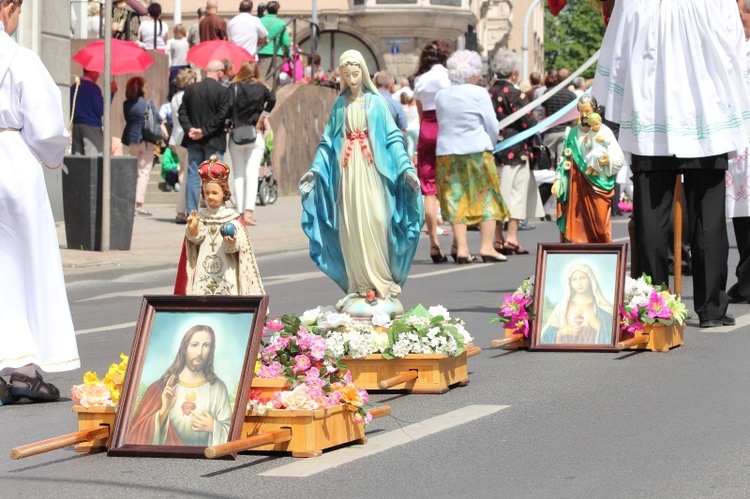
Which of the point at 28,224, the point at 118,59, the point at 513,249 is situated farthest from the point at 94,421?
the point at 118,59

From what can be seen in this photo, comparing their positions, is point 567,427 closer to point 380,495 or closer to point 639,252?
point 380,495

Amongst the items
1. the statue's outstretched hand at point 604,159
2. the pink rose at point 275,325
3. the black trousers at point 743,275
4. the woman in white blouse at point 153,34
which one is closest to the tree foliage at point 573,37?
the woman in white blouse at point 153,34

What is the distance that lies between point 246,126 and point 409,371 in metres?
13.4

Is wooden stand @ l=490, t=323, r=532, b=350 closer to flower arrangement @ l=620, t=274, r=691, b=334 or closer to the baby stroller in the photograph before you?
flower arrangement @ l=620, t=274, r=691, b=334

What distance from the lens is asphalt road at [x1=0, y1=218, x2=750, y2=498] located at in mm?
6191

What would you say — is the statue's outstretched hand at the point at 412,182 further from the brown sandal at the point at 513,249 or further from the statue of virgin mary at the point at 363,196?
the brown sandal at the point at 513,249

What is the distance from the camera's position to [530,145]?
1919 centimetres

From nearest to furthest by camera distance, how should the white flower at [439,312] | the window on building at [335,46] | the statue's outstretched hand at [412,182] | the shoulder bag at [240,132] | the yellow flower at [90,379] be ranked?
1. the yellow flower at [90,379]
2. the white flower at [439,312]
3. the statue's outstretched hand at [412,182]
4. the shoulder bag at [240,132]
5. the window on building at [335,46]

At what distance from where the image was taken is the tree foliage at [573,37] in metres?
96.4

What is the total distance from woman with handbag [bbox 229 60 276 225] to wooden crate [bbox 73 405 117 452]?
14.7m

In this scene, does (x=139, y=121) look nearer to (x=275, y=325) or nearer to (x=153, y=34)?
(x=153, y=34)

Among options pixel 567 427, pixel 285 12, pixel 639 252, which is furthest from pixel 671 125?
pixel 285 12

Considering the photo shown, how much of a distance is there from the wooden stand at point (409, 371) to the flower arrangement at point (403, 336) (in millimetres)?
45

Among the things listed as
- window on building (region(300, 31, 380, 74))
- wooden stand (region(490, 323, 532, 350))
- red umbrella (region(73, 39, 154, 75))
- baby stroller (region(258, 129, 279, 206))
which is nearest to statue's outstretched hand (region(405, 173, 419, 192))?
wooden stand (region(490, 323, 532, 350))
